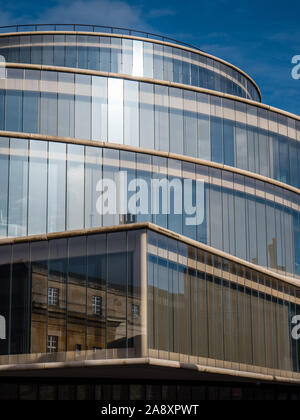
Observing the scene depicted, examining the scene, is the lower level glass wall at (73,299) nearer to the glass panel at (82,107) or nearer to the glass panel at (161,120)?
the glass panel at (82,107)

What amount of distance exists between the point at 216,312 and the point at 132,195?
10748 millimetres

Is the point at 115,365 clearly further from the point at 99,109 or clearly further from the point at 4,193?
the point at 99,109

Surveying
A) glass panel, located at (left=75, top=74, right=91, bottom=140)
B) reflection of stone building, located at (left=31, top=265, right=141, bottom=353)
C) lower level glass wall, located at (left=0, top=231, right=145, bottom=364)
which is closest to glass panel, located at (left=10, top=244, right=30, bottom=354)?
lower level glass wall, located at (left=0, top=231, right=145, bottom=364)

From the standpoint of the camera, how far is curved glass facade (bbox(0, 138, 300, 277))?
41344 millimetres

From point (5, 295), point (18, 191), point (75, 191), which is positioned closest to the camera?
point (5, 295)

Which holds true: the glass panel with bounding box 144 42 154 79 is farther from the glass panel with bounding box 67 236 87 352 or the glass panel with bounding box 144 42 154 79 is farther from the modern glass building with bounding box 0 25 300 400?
the glass panel with bounding box 67 236 87 352

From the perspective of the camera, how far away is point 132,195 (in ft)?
143

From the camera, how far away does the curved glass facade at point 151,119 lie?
4372 centimetres

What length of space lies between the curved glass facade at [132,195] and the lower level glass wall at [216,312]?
499 cm

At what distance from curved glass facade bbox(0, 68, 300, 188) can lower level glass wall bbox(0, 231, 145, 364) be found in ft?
42.1

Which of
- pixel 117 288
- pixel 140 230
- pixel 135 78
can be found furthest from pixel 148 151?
pixel 117 288
